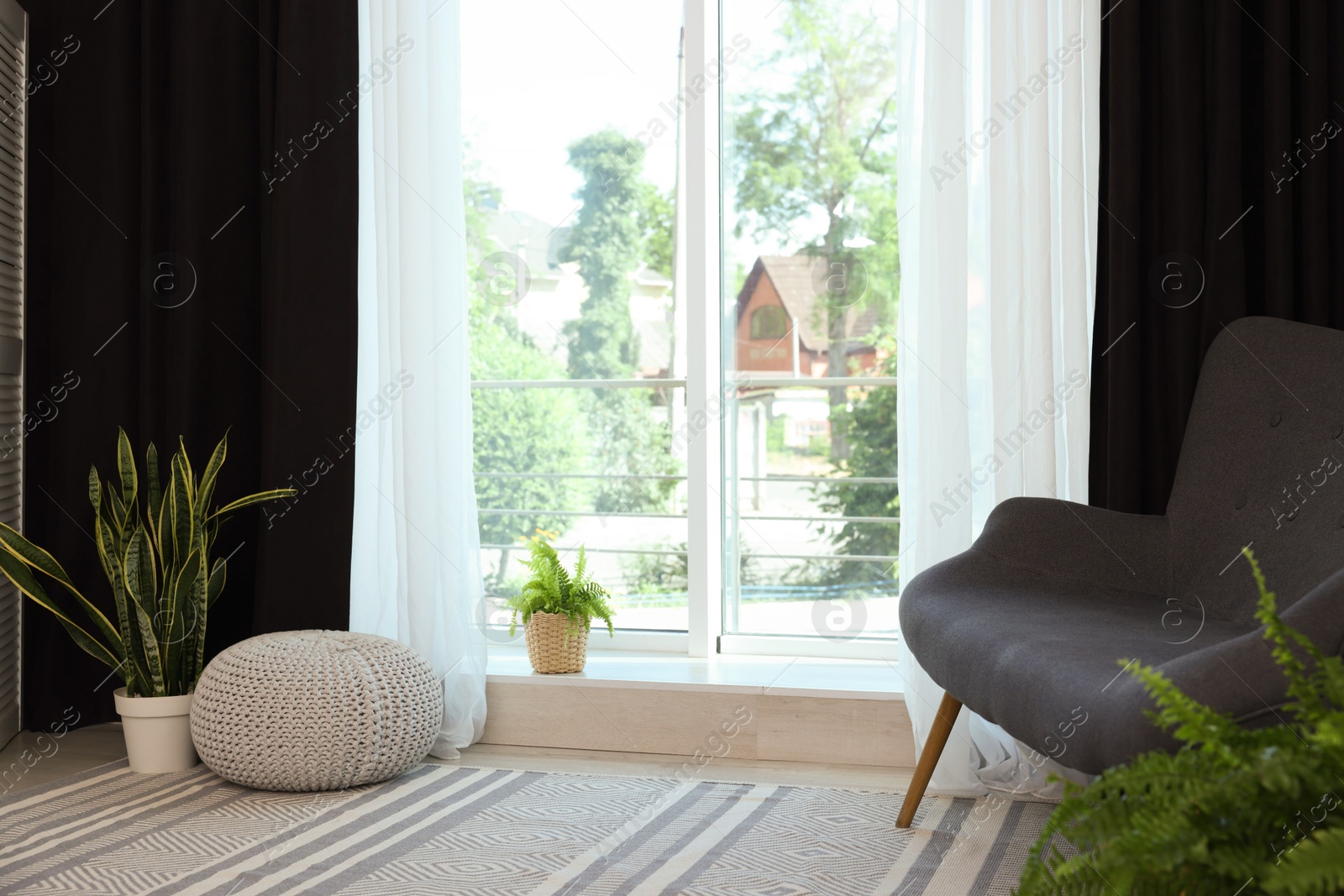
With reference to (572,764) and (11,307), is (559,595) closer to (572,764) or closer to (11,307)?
(572,764)

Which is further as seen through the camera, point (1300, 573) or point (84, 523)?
point (84, 523)

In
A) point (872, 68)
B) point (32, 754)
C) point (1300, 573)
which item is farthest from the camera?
point (872, 68)

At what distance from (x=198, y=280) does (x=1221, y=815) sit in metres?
2.73

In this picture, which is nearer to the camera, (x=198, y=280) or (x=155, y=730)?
(x=155, y=730)

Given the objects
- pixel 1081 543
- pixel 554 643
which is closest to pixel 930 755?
pixel 1081 543

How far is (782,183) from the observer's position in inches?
116

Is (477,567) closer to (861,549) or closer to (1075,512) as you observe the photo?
(861,549)

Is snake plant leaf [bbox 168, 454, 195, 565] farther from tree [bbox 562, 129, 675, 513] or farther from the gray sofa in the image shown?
the gray sofa

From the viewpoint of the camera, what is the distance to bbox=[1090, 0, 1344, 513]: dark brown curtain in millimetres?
2262

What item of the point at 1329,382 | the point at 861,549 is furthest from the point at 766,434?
the point at 1329,382

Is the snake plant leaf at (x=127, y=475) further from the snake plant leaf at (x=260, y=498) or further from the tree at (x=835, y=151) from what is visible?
the tree at (x=835, y=151)

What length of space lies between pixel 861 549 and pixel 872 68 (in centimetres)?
131

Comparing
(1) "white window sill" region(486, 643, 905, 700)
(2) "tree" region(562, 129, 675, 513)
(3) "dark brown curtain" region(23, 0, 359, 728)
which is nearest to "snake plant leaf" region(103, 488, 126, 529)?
(3) "dark brown curtain" region(23, 0, 359, 728)

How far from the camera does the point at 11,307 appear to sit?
2.84 m
